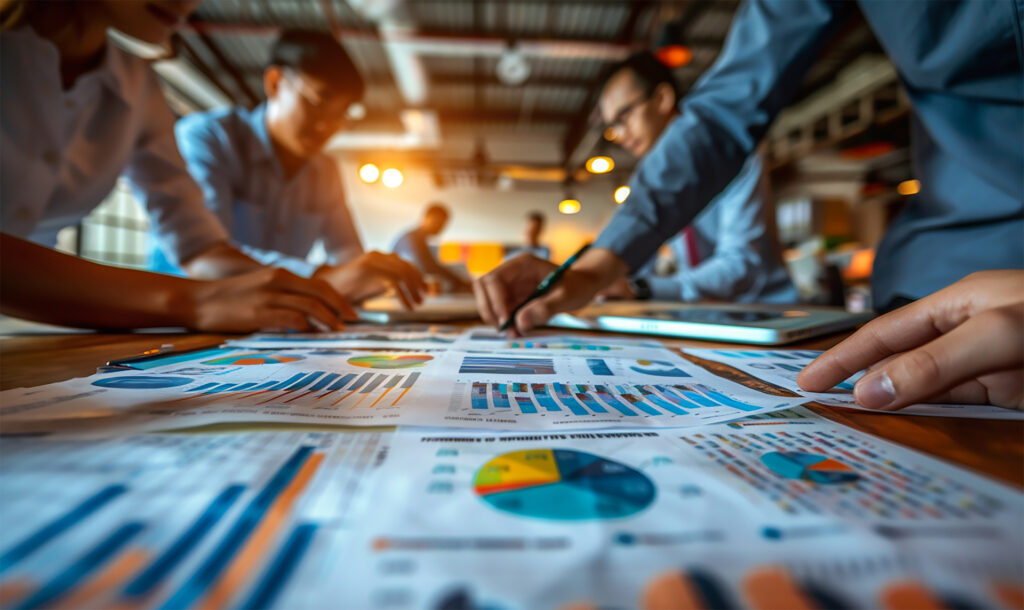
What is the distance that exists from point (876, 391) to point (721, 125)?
1.93ft

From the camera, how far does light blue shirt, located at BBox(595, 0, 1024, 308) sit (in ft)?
1.69

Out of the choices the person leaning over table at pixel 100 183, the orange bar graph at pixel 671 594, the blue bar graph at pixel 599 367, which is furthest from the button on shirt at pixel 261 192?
the orange bar graph at pixel 671 594

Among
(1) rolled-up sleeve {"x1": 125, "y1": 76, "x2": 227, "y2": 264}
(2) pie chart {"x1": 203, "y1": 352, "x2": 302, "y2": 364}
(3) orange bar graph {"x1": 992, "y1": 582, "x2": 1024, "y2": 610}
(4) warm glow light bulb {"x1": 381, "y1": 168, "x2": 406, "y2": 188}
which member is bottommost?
(3) orange bar graph {"x1": 992, "y1": 582, "x2": 1024, "y2": 610}

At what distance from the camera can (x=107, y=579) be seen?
11 centimetres

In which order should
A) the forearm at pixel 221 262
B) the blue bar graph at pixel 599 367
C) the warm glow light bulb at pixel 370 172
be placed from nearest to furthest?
1. the blue bar graph at pixel 599 367
2. the forearm at pixel 221 262
3. the warm glow light bulb at pixel 370 172

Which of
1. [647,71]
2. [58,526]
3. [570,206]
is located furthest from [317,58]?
[58,526]

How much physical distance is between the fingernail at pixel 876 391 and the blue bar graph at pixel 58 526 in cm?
34

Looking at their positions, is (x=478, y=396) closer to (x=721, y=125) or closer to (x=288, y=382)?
(x=288, y=382)

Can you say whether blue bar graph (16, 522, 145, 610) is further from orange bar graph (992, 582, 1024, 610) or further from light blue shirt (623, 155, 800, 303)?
light blue shirt (623, 155, 800, 303)

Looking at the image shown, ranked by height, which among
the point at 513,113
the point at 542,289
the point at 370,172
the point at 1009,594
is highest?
the point at 513,113

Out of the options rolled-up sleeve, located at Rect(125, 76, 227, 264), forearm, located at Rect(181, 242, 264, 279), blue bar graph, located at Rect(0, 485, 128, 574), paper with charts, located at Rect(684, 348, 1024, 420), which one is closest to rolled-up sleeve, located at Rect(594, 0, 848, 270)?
paper with charts, located at Rect(684, 348, 1024, 420)

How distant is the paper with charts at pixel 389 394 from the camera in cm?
23

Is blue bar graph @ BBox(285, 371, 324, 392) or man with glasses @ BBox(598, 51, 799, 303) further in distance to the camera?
man with glasses @ BBox(598, 51, 799, 303)

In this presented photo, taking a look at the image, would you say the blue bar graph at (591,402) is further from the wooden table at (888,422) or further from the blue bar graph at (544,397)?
the wooden table at (888,422)
